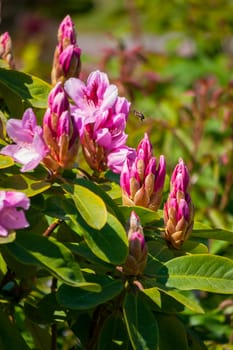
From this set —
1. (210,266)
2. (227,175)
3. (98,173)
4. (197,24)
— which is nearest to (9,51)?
(98,173)

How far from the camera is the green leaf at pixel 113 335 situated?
1550 mm

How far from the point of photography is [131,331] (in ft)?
4.69

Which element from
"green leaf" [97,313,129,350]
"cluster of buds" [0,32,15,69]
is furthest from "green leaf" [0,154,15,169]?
"cluster of buds" [0,32,15,69]

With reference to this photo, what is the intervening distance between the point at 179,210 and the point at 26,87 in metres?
0.40

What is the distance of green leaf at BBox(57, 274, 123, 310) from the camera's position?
1.40 meters

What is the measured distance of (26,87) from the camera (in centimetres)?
169

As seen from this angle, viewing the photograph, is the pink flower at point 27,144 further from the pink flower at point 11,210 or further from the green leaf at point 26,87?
the green leaf at point 26,87

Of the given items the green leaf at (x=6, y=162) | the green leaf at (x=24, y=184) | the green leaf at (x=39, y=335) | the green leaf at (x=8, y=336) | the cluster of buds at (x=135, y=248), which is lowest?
the green leaf at (x=39, y=335)

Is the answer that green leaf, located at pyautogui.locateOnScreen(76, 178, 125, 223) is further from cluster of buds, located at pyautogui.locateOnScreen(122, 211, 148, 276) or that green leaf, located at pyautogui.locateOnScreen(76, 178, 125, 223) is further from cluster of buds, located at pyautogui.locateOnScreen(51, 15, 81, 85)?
cluster of buds, located at pyautogui.locateOnScreen(51, 15, 81, 85)

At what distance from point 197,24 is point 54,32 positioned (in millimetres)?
4654

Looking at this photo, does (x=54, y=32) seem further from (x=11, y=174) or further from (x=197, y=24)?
(x=11, y=174)

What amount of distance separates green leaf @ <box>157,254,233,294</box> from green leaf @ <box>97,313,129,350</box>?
137mm

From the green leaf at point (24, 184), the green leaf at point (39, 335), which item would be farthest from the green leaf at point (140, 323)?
the green leaf at point (39, 335)

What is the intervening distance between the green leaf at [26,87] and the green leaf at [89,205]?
0.29m
